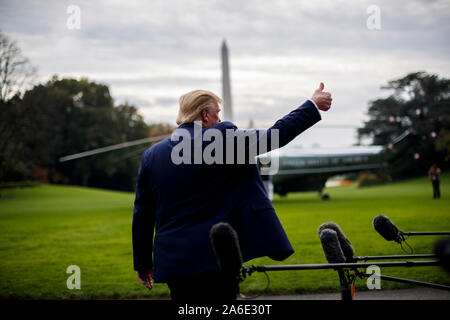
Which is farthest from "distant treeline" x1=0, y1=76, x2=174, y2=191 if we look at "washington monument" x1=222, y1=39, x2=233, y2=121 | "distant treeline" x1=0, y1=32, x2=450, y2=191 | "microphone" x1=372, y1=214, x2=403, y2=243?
"microphone" x1=372, y1=214, x2=403, y2=243

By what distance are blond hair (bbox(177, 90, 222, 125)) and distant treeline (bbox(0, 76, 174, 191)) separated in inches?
1409

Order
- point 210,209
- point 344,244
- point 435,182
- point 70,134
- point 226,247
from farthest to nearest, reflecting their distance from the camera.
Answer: point 70,134 < point 435,182 < point 344,244 < point 210,209 < point 226,247

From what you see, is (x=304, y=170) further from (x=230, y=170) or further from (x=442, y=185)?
(x=230, y=170)

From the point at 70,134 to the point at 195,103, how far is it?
51439 millimetres

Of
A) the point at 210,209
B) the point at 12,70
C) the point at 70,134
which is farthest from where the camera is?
the point at 70,134

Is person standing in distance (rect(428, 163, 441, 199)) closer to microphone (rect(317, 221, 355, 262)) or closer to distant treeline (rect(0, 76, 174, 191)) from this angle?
microphone (rect(317, 221, 355, 262))

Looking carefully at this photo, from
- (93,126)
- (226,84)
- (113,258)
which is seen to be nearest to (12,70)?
(226,84)

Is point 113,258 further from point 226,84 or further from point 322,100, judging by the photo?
point 226,84

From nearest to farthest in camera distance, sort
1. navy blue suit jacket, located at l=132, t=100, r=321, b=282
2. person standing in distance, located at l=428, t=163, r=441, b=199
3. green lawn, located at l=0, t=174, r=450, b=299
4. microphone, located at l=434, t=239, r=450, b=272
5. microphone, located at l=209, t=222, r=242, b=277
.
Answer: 1. microphone, located at l=434, t=239, r=450, b=272
2. microphone, located at l=209, t=222, r=242, b=277
3. navy blue suit jacket, located at l=132, t=100, r=321, b=282
4. green lawn, located at l=0, t=174, r=450, b=299
5. person standing in distance, located at l=428, t=163, r=441, b=199

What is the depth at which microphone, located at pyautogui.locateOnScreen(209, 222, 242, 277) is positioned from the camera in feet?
6.30

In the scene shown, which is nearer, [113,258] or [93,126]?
[113,258]

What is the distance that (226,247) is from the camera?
76.0 inches

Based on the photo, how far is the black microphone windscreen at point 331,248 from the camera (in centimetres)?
258

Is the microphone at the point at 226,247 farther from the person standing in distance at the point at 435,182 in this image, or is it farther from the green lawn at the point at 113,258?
the person standing in distance at the point at 435,182
